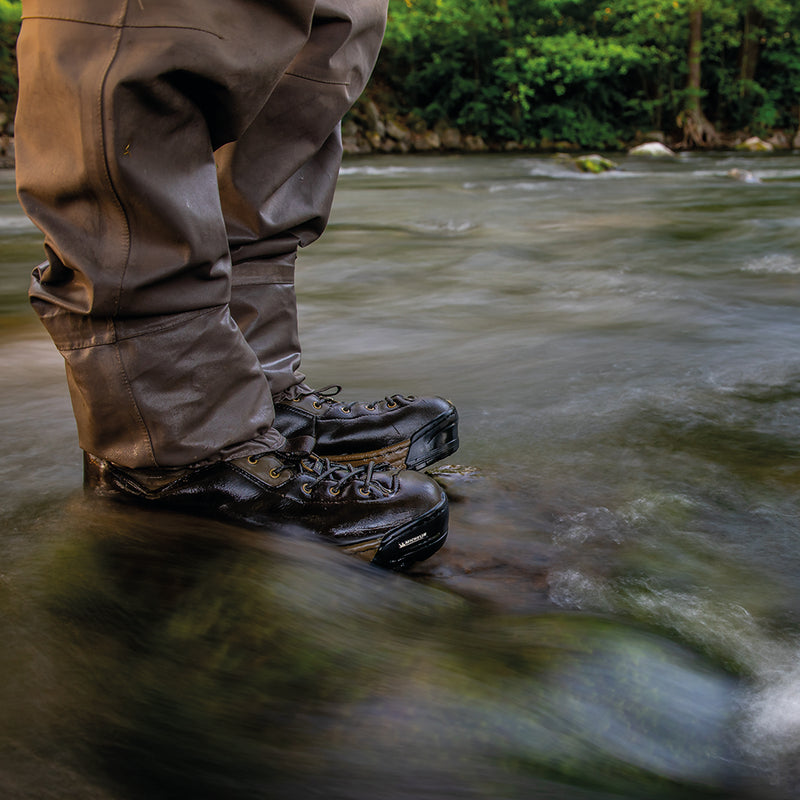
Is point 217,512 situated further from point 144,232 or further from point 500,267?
point 500,267

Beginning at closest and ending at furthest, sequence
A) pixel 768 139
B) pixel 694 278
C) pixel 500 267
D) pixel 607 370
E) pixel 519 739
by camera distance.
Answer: pixel 519 739
pixel 607 370
pixel 694 278
pixel 500 267
pixel 768 139

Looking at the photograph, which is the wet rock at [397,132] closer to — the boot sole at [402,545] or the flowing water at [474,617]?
the flowing water at [474,617]

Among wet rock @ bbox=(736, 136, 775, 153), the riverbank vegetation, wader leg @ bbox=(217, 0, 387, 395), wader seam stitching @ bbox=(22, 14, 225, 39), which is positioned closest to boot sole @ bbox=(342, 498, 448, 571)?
wader leg @ bbox=(217, 0, 387, 395)

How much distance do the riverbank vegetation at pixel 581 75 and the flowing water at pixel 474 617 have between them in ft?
56.8

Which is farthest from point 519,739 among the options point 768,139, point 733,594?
point 768,139

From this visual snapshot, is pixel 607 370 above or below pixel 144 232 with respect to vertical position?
below

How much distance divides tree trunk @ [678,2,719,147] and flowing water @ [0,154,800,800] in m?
17.7

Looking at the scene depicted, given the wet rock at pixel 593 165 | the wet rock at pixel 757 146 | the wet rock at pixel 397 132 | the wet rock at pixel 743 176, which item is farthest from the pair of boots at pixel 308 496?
the wet rock at pixel 397 132

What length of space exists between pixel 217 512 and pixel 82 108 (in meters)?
0.60

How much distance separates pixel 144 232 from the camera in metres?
1.17

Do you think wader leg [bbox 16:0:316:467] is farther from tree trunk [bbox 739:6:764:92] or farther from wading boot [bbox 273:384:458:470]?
tree trunk [bbox 739:6:764:92]

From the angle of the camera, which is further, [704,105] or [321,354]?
[704,105]

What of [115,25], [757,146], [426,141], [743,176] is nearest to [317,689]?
[115,25]

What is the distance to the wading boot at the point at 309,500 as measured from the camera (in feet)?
4.17
